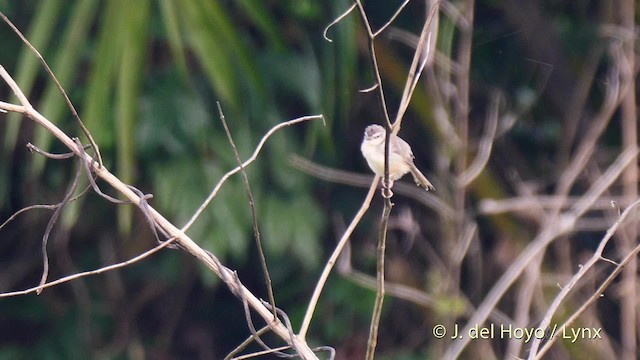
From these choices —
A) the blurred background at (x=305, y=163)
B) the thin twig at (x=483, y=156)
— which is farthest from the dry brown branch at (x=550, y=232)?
the thin twig at (x=483, y=156)

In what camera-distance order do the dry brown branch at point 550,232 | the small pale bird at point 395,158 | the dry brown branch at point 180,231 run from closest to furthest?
the dry brown branch at point 180,231 < the small pale bird at point 395,158 < the dry brown branch at point 550,232

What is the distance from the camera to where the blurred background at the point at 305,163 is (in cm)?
405

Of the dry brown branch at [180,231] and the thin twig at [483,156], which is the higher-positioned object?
the thin twig at [483,156]

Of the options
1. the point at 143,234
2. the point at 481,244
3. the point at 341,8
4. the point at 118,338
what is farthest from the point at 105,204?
the point at 481,244

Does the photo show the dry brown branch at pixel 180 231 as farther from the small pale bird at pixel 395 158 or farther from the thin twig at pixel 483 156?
the thin twig at pixel 483 156

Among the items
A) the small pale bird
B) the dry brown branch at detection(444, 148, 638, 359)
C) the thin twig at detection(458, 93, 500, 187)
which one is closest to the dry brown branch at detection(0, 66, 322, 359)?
the small pale bird

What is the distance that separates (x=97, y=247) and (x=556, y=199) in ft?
7.34

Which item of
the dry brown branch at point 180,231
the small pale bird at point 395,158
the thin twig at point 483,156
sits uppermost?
the thin twig at point 483,156

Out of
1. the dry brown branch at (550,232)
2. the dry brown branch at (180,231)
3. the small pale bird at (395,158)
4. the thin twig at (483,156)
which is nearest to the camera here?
the dry brown branch at (180,231)

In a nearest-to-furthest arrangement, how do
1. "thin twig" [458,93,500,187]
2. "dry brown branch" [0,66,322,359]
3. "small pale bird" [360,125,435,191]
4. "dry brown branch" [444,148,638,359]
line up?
"dry brown branch" [0,66,322,359] < "small pale bird" [360,125,435,191] < "dry brown branch" [444,148,638,359] < "thin twig" [458,93,500,187]

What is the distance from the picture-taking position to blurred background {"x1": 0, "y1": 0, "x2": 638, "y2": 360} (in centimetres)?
405

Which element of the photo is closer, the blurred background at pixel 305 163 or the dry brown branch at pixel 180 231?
the dry brown branch at pixel 180 231

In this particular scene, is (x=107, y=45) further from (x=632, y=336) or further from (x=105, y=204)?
(x=632, y=336)

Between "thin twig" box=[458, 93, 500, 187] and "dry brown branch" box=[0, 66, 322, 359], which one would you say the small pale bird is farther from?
"dry brown branch" box=[0, 66, 322, 359]
